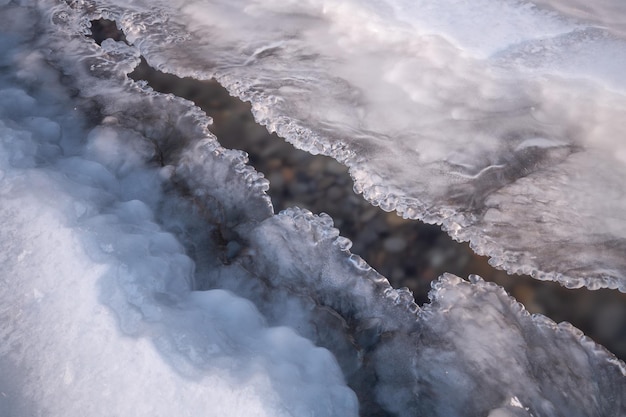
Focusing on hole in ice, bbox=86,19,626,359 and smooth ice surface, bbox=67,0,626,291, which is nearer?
hole in ice, bbox=86,19,626,359

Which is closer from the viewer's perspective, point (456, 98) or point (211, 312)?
point (211, 312)

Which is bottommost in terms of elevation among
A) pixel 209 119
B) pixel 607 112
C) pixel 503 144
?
pixel 209 119

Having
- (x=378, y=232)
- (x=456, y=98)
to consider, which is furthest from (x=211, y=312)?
(x=456, y=98)

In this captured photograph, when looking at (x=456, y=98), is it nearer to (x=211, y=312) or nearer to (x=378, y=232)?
(x=378, y=232)

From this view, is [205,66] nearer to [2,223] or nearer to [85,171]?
[85,171]

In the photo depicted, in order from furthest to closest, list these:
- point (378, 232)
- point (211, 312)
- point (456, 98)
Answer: point (456, 98) < point (378, 232) < point (211, 312)

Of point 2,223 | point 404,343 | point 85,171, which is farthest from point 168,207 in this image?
point 404,343
